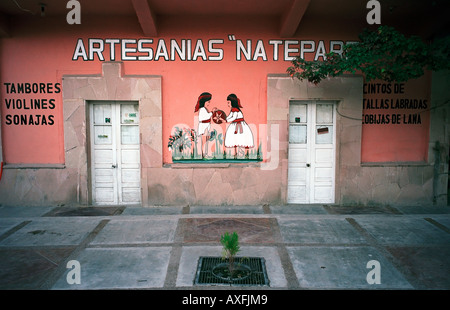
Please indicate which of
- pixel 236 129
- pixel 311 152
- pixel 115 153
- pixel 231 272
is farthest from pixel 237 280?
pixel 115 153

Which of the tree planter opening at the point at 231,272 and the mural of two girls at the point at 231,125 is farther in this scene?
the mural of two girls at the point at 231,125

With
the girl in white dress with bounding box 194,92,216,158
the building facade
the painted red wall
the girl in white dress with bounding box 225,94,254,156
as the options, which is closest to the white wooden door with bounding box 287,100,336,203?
the building facade

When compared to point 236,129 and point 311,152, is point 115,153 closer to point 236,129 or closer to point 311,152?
point 236,129

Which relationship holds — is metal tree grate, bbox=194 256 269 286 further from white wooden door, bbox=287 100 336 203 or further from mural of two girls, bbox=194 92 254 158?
white wooden door, bbox=287 100 336 203

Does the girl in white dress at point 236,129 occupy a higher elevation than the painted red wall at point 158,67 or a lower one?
lower

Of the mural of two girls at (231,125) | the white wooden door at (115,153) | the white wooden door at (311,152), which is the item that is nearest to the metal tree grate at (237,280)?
the mural of two girls at (231,125)

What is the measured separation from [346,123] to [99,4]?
19.2 feet

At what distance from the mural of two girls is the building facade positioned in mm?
23

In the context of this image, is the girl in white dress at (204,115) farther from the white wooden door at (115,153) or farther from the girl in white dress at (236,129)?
the white wooden door at (115,153)

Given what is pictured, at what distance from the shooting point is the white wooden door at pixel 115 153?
7879 millimetres

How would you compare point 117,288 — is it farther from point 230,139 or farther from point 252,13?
point 252,13

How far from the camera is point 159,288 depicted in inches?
167

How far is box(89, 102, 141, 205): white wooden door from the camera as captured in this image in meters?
7.88

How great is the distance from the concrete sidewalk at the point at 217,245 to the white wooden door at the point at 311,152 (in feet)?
1.36
